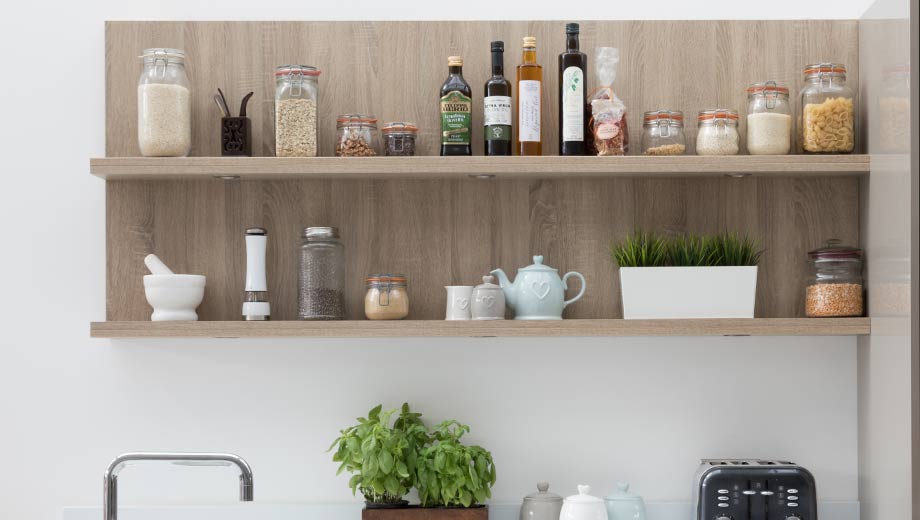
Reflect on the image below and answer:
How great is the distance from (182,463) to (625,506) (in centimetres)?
94

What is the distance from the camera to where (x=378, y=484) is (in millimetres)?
2109

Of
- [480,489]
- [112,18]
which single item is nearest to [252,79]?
[112,18]

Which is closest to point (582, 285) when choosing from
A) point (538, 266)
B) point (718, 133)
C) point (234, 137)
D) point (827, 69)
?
point (538, 266)

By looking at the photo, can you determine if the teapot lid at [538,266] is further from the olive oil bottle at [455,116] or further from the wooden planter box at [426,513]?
the wooden planter box at [426,513]

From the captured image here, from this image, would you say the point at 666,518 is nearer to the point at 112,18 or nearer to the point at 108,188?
the point at 108,188

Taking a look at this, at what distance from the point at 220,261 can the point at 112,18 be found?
2.07ft

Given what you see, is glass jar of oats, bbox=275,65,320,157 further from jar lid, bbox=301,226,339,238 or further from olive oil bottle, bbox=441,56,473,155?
olive oil bottle, bbox=441,56,473,155

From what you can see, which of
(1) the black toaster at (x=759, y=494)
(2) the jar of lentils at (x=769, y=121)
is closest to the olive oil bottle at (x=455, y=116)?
(2) the jar of lentils at (x=769, y=121)

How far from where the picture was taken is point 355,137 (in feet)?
7.07

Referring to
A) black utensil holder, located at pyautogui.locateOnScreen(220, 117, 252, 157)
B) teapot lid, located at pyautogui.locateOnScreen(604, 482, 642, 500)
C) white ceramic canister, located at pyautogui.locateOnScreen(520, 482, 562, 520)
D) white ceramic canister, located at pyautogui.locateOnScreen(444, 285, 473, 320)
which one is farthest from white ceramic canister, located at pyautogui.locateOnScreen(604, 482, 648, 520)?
black utensil holder, located at pyautogui.locateOnScreen(220, 117, 252, 157)

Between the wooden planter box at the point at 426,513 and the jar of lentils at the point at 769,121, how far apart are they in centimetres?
98

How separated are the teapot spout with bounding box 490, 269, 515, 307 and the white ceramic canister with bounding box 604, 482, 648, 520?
0.47 meters

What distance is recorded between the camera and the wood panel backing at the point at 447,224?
2.29m

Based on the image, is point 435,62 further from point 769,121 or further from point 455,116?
point 769,121
